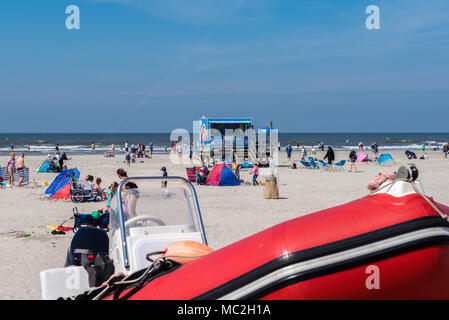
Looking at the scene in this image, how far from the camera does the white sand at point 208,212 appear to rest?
7250mm

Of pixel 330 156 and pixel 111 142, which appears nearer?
pixel 330 156

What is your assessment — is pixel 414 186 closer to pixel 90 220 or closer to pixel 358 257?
pixel 358 257

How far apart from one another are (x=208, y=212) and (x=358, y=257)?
10641 mm

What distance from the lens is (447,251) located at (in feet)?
6.13

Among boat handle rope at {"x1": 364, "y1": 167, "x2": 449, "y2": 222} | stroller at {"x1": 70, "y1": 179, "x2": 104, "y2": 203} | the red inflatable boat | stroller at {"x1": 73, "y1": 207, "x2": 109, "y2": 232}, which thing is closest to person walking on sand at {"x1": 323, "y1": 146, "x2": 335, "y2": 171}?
stroller at {"x1": 70, "y1": 179, "x2": 104, "y2": 203}

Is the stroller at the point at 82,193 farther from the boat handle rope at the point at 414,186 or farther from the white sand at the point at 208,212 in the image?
the boat handle rope at the point at 414,186

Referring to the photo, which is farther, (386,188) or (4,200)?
(4,200)

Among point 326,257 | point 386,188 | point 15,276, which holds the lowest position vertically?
point 15,276

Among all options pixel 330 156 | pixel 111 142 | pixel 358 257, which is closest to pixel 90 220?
pixel 358 257

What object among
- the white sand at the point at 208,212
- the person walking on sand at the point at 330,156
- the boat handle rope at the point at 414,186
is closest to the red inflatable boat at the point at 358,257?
the boat handle rope at the point at 414,186

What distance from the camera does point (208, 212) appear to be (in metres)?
12.4
